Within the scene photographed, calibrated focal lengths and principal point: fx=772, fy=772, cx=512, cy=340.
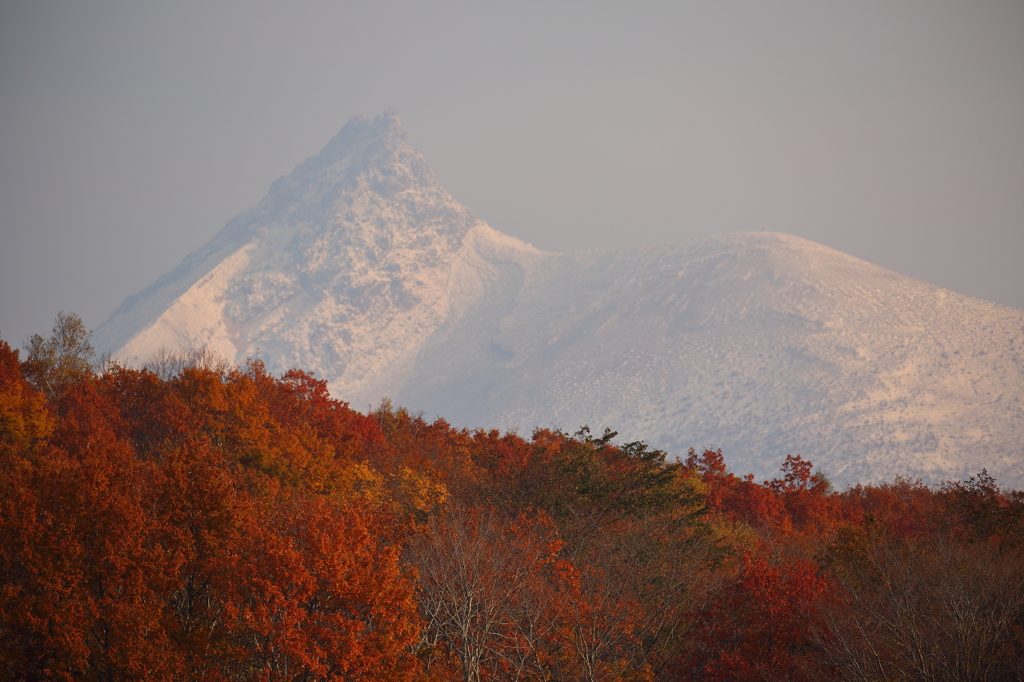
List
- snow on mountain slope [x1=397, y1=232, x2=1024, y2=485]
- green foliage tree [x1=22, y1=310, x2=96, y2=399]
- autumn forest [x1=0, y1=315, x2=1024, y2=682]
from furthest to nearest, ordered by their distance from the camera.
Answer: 1. snow on mountain slope [x1=397, y1=232, x2=1024, y2=485]
2. green foliage tree [x1=22, y1=310, x2=96, y2=399]
3. autumn forest [x1=0, y1=315, x2=1024, y2=682]

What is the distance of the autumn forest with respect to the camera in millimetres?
20750

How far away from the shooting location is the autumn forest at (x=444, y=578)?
817 inches

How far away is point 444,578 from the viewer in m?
24.2

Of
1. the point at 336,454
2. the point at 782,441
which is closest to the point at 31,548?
the point at 336,454

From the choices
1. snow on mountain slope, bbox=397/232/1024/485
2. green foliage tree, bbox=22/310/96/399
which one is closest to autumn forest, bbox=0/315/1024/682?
green foliage tree, bbox=22/310/96/399

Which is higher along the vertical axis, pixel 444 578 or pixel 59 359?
pixel 59 359

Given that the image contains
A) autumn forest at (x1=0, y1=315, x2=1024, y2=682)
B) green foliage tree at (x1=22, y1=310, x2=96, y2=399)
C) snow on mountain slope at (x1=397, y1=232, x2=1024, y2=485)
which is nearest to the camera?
autumn forest at (x1=0, y1=315, x2=1024, y2=682)

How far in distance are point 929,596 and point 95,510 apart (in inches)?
1089

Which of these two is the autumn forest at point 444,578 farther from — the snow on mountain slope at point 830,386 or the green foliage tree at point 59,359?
the snow on mountain slope at point 830,386

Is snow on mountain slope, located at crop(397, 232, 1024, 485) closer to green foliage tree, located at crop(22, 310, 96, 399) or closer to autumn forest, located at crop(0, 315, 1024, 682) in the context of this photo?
autumn forest, located at crop(0, 315, 1024, 682)

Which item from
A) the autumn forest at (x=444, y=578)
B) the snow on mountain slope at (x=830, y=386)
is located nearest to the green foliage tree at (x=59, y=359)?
the autumn forest at (x=444, y=578)

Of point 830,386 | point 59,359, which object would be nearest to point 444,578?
point 59,359

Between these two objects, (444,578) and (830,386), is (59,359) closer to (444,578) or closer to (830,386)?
(444,578)

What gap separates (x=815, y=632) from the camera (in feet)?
86.1
